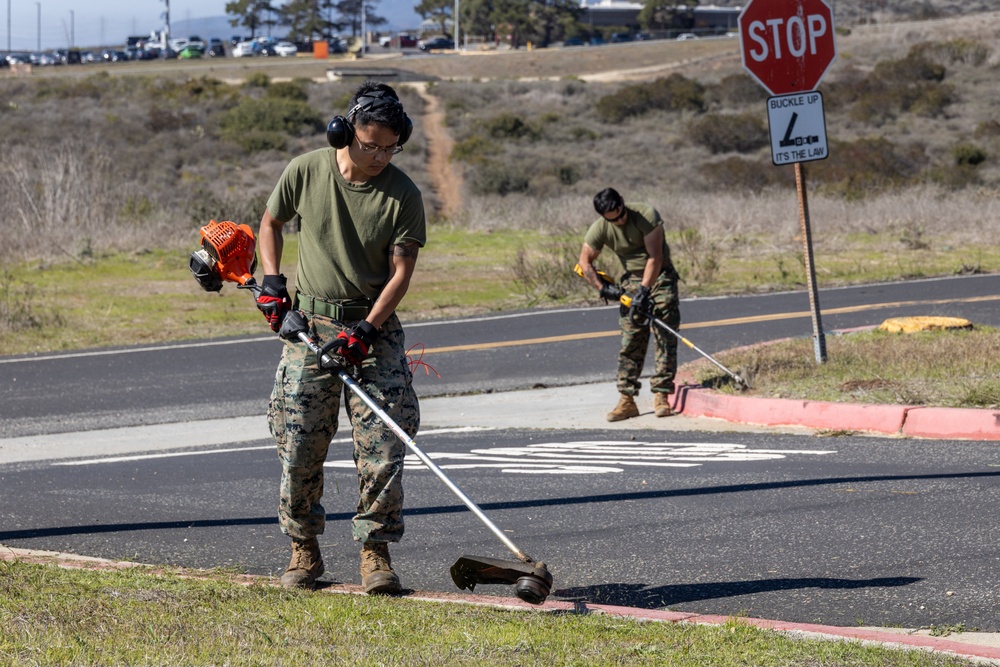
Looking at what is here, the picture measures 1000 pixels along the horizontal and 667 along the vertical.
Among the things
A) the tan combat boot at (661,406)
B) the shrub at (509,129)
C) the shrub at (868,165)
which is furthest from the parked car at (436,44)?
the tan combat boot at (661,406)

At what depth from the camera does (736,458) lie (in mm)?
8094

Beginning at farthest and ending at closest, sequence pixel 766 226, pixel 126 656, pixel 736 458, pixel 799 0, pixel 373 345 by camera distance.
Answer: pixel 766 226 → pixel 799 0 → pixel 736 458 → pixel 373 345 → pixel 126 656

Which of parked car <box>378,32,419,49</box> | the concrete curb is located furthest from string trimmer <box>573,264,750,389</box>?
parked car <box>378,32,419,49</box>

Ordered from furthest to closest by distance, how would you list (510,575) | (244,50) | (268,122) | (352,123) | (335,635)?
(244,50), (268,122), (352,123), (510,575), (335,635)

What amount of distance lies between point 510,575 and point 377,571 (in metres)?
0.67

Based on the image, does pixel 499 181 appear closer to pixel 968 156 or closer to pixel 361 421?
pixel 968 156

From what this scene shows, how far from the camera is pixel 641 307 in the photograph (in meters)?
9.94

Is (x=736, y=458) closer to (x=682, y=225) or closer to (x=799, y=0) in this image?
(x=799, y=0)

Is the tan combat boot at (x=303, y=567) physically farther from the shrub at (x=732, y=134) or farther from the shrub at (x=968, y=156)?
the shrub at (x=732, y=134)

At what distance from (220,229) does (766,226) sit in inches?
871

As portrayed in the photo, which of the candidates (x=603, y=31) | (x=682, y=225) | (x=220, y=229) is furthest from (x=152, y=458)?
(x=603, y=31)

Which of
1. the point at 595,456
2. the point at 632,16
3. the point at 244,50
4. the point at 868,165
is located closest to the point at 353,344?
the point at 595,456

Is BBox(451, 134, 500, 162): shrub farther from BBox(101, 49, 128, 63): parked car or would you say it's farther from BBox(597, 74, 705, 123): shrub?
BBox(101, 49, 128, 63): parked car

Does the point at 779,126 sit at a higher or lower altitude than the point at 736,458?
higher
